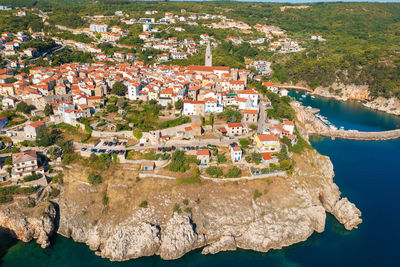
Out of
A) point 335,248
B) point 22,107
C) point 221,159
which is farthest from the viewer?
point 22,107

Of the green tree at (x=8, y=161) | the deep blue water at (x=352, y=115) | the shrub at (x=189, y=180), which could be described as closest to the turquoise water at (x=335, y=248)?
the shrub at (x=189, y=180)

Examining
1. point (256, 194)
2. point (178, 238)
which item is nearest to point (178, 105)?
point (256, 194)

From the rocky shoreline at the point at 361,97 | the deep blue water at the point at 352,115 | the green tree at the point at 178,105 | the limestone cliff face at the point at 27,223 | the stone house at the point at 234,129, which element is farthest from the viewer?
the rocky shoreline at the point at 361,97

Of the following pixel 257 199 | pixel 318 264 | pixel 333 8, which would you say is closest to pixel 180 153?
pixel 257 199

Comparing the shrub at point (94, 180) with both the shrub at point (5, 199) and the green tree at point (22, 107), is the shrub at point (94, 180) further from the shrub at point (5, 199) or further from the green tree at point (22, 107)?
the green tree at point (22, 107)

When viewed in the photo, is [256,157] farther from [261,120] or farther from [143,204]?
[143,204]
